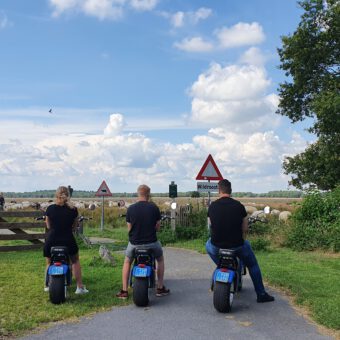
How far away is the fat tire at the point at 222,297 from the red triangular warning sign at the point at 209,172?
749 cm

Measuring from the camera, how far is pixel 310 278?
30.9 ft

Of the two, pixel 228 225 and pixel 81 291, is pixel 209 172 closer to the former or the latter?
pixel 81 291

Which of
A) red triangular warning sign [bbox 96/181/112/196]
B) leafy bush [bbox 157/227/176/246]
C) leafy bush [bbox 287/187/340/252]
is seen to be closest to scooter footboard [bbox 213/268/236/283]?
leafy bush [bbox 287/187/340/252]

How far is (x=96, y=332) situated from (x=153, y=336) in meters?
0.74

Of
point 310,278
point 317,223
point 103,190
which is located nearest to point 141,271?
point 310,278

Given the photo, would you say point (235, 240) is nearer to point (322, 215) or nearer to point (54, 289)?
point (54, 289)

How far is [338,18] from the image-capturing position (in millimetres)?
24406

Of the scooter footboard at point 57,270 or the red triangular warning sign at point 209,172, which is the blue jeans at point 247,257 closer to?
the scooter footboard at point 57,270

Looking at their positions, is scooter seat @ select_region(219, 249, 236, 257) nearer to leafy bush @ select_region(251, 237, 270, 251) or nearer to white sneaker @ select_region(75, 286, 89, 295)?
white sneaker @ select_region(75, 286, 89, 295)

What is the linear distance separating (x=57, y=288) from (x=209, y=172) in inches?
307

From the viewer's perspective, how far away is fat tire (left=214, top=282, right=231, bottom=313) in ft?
21.9

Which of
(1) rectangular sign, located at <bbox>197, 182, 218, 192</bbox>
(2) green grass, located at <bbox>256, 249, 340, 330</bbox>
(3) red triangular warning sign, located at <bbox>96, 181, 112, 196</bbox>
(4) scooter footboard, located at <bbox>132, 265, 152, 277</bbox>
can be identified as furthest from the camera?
(3) red triangular warning sign, located at <bbox>96, 181, 112, 196</bbox>

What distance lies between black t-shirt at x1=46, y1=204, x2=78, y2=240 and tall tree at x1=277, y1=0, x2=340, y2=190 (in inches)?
736

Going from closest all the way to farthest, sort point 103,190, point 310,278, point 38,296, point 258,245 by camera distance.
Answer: point 38,296
point 310,278
point 258,245
point 103,190
